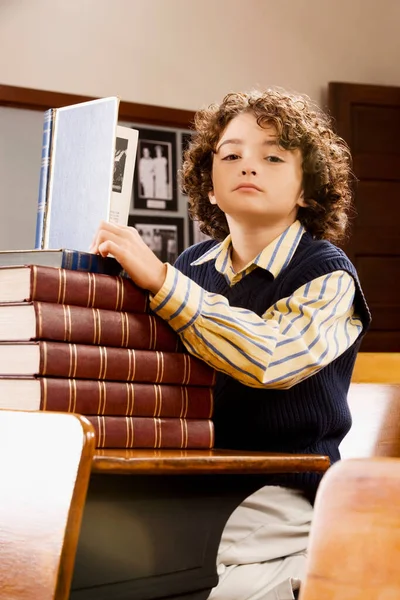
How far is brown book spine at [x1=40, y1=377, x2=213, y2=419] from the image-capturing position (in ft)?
3.41

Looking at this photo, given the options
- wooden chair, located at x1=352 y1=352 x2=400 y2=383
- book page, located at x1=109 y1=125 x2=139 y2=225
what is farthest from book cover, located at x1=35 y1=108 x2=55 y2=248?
wooden chair, located at x1=352 y1=352 x2=400 y2=383

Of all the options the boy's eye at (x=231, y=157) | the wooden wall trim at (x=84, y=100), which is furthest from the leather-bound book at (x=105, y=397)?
the wooden wall trim at (x=84, y=100)

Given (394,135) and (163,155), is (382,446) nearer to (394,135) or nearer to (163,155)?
(163,155)

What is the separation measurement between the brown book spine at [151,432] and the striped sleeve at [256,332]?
82mm

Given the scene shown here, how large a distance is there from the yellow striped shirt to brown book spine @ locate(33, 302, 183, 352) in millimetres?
19

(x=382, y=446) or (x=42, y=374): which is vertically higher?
(x=42, y=374)

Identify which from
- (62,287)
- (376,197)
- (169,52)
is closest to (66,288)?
(62,287)

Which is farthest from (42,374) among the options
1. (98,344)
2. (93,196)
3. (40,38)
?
(40,38)

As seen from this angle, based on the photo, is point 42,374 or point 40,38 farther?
point 40,38

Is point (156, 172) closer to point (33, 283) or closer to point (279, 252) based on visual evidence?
point (279, 252)

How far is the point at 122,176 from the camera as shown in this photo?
128cm

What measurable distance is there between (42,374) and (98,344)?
0.09 m

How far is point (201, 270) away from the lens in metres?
1.57

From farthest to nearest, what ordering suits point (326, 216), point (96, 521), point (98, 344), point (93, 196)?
point (326, 216) → point (93, 196) → point (98, 344) → point (96, 521)
